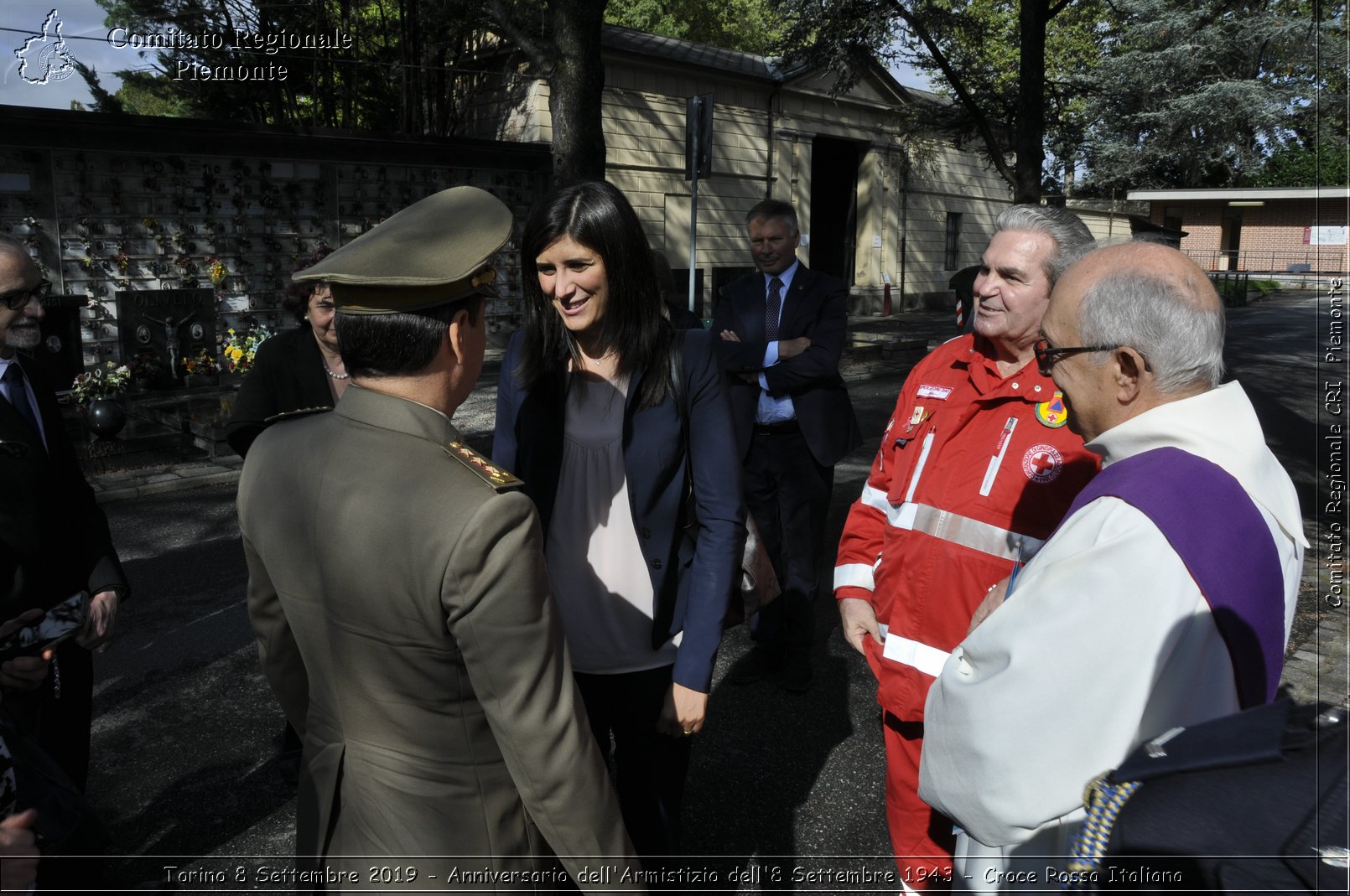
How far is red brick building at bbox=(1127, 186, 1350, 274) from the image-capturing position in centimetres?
3234

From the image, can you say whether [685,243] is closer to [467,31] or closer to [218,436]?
[467,31]

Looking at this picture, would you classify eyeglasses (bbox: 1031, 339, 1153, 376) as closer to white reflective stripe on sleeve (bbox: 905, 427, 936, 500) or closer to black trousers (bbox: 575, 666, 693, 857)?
white reflective stripe on sleeve (bbox: 905, 427, 936, 500)

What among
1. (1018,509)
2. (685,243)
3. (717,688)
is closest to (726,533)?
(1018,509)

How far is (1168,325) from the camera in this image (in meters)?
1.52

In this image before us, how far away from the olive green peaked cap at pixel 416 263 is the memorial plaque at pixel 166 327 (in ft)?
38.9

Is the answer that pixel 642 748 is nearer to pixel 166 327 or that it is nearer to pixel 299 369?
pixel 299 369

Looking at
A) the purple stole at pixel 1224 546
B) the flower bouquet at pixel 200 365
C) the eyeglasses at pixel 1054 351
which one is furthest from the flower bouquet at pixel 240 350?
the purple stole at pixel 1224 546

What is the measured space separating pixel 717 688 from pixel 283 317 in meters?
12.8

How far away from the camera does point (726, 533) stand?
2.29 meters

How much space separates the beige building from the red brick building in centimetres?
822

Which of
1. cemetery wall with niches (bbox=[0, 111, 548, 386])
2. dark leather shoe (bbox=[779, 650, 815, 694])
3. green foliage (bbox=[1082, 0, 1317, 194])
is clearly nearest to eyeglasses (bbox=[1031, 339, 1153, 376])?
dark leather shoe (bbox=[779, 650, 815, 694])

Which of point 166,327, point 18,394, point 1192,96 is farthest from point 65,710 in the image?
point 1192,96

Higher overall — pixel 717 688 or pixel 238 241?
pixel 238 241

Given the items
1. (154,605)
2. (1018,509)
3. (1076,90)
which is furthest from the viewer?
(1076,90)
